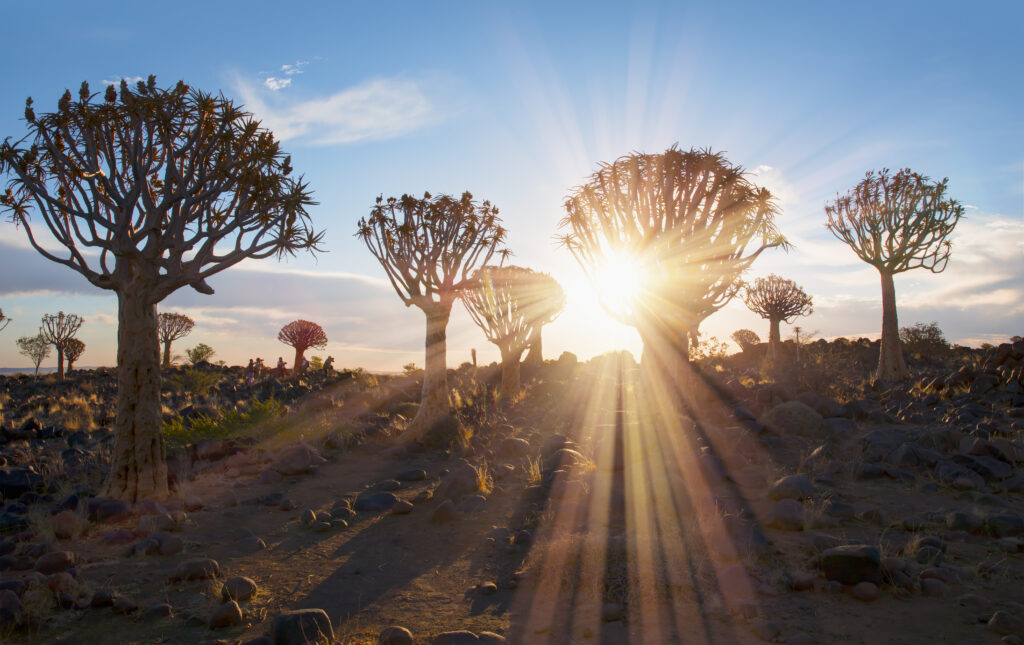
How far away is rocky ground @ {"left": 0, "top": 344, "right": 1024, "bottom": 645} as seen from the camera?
4.46m

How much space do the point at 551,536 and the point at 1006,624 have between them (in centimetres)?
363

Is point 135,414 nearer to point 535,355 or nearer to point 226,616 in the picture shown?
point 226,616

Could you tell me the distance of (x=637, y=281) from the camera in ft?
41.2

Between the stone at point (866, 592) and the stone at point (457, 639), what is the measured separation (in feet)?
9.68

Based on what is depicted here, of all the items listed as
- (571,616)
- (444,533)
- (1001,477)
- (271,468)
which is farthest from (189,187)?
(1001,477)

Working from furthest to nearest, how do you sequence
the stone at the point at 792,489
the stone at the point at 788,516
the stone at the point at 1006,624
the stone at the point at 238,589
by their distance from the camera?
the stone at the point at 792,489
the stone at the point at 788,516
the stone at the point at 238,589
the stone at the point at 1006,624

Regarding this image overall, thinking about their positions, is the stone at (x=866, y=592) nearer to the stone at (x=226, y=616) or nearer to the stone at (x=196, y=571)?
the stone at (x=226, y=616)

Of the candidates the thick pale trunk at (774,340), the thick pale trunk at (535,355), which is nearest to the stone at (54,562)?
the thick pale trunk at (535,355)

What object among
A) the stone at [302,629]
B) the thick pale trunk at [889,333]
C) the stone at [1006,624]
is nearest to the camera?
the stone at [1006,624]

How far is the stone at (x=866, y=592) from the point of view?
463cm

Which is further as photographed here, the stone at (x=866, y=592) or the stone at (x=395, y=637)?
the stone at (x=866, y=592)

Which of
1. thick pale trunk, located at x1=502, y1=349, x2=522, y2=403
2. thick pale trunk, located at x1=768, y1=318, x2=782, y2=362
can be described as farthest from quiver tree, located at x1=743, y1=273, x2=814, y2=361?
thick pale trunk, located at x1=502, y1=349, x2=522, y2=403

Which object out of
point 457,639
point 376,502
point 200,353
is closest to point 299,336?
point 200,353

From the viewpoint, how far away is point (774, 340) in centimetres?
2661
